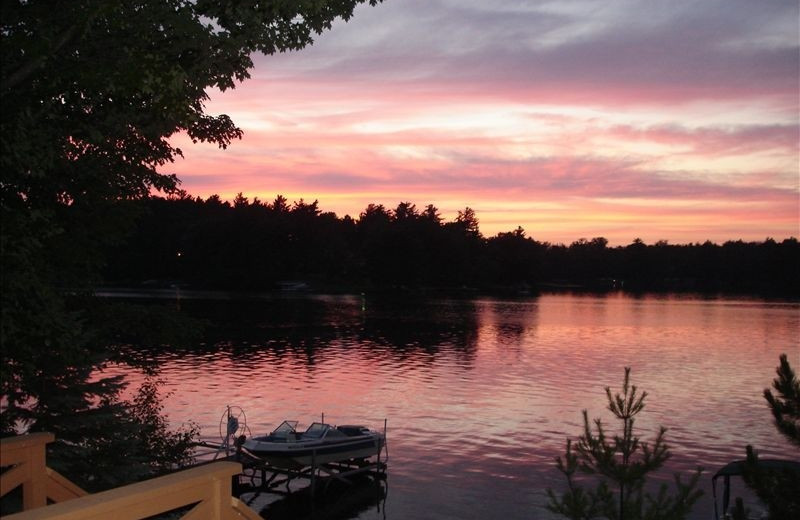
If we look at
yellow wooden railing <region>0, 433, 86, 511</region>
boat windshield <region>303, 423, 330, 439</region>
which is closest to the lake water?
boat windshield <region>303, 423, 330, 439</region>

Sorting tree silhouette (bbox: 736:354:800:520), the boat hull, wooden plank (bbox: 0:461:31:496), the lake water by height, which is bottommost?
the lake water

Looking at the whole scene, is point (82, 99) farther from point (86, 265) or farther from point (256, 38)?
point (86, 265)

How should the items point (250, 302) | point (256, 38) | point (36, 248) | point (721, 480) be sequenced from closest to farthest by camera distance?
1. point (36, 248)
2. point (256, 38)
3. point (721, 480)
4. point (250, 302)

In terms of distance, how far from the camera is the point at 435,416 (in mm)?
46344

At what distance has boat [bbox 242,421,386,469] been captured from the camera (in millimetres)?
30203

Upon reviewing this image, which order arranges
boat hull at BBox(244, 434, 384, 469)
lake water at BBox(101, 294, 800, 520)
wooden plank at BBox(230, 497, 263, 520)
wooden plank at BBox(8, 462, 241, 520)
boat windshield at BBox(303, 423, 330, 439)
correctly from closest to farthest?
wooden plank at BBox(8, 462, 241, 520) < wooden plank at BBox(230, 497, 263, 520) < boat hull at BBox(244, 434, 384, 469) < boat windshield at BBox(303, 423, 330, 439) < lake water at BBox(101, 294, 800, 520)

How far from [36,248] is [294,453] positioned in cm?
2229

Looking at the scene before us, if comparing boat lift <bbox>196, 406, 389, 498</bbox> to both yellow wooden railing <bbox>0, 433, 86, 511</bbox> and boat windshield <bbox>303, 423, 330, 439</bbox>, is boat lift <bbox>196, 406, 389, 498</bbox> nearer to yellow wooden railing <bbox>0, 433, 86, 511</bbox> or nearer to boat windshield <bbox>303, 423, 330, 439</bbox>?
boat windshield <bbox>303, 423, 330, 439</bbox>

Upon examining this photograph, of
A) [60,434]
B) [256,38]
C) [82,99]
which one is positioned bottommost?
[60,434]

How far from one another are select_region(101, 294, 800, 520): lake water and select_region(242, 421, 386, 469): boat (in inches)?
71.3

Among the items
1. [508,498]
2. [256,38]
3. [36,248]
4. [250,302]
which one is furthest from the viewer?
[250,302]

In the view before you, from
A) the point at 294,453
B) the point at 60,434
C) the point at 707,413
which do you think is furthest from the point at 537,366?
the point at 60,434

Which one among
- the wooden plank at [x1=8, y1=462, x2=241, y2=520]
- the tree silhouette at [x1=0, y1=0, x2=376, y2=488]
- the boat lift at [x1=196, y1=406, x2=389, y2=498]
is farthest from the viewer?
the boat lift at [x1=196, y1=406, x2=389, y2=498]

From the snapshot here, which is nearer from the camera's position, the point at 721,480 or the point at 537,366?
the point at 721,480
